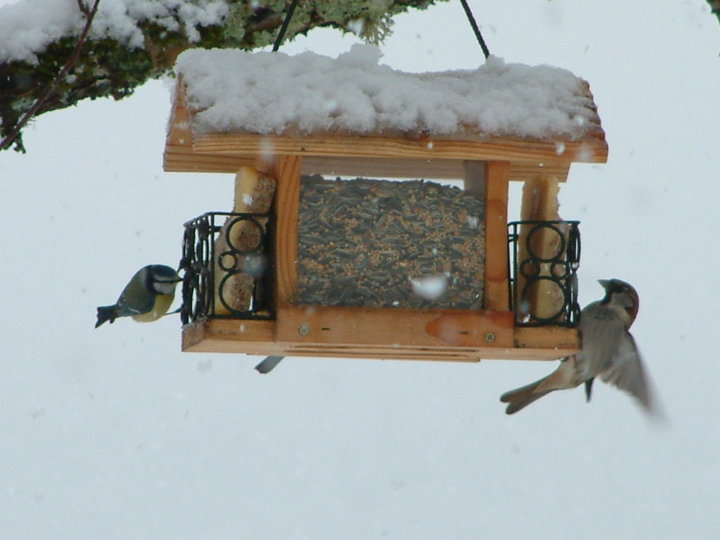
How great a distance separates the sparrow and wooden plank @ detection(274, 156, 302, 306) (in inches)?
54.2

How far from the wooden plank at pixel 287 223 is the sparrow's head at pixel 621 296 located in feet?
5.04

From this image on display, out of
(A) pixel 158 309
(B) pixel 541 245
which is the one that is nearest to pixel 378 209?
(B) pixel 541 245

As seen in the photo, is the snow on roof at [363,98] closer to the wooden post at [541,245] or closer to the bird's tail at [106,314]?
the wooden post at [541,245]

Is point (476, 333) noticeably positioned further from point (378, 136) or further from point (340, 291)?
point (378, 136)

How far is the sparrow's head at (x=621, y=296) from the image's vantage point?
3.88 m

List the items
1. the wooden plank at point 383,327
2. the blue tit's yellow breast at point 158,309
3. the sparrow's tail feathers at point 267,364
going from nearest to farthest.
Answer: the wooden plank at point 383,327 < the sparrow's tail feathers at point 267,364 < the blue tit's yellow breast at point 158,309

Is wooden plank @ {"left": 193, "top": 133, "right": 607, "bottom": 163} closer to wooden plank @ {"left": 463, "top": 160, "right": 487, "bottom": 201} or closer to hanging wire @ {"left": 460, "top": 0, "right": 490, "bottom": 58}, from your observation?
wooden plank @ {"left": 463, "top": 160, "right": 487, "bottom": 201}

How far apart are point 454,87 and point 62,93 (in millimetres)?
1636

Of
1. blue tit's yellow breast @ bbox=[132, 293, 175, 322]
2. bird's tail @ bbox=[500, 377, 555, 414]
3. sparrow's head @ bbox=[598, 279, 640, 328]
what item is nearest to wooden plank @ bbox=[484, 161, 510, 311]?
sparrow's head @ bbox=[598, 279, 640, 328]

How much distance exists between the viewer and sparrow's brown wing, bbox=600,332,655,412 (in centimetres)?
397

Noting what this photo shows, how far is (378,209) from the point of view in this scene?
290 cm

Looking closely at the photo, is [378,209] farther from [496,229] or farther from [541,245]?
[541,245]

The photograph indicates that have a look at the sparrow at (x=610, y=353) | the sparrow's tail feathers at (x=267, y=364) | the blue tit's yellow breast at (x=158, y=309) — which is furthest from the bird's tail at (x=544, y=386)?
the blue tit's yellow breast at (x=158, y=309)

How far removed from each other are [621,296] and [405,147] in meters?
1.58
